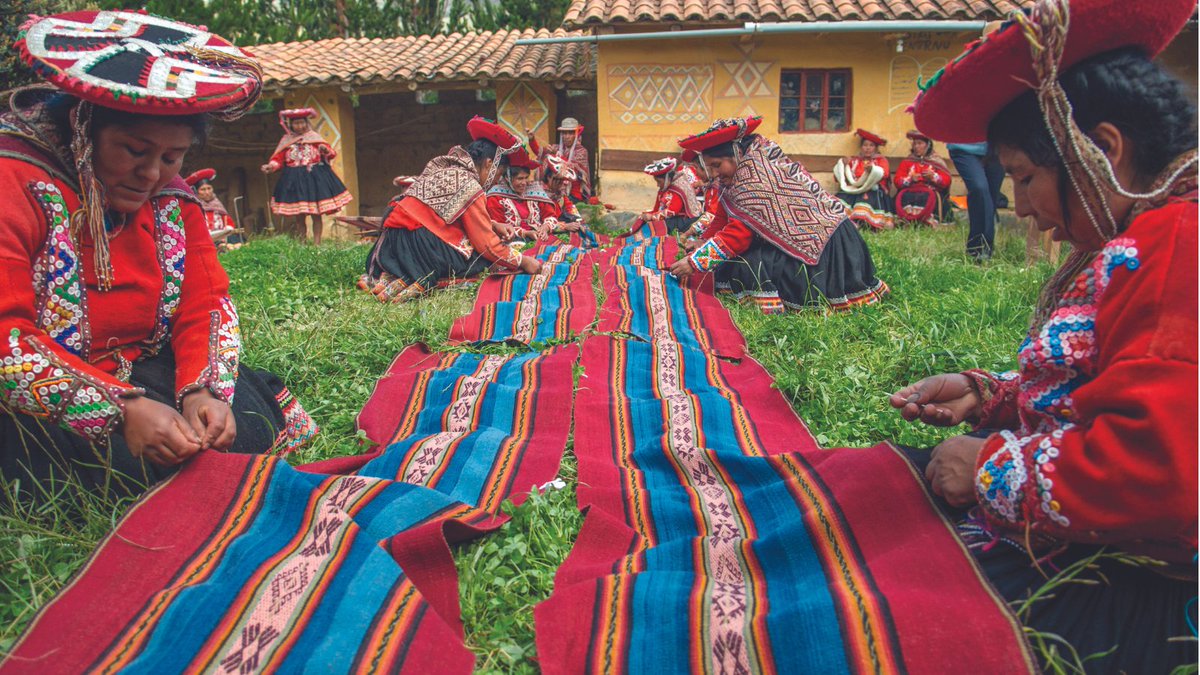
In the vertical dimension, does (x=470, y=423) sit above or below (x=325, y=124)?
below

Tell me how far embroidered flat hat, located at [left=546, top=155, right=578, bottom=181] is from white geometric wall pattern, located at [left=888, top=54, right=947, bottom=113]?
4.43 m

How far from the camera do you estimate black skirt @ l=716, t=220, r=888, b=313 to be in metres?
4.55

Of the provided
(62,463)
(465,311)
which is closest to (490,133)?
(465,311)

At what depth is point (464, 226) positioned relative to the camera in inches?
222

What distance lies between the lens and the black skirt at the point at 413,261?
5.45 meters

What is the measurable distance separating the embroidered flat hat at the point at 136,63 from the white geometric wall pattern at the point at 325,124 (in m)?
10.4

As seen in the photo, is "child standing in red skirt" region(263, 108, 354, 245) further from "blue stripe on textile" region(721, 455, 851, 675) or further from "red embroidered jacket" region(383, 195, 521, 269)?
"blue stripe on textile" region(721, 455, 851, 675)

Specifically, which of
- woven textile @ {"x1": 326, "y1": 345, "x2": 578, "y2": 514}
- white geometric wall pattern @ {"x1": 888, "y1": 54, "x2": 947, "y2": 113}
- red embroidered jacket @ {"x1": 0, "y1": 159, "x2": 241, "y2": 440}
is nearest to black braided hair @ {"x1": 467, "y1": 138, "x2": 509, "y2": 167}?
woven textile @ {"x1": 326, "y1": 345, "x2": 578, "y2": 514}

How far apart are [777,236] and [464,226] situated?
7.64 ft

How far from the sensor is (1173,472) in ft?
3.67

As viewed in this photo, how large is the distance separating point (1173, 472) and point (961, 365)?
2330 millimetres

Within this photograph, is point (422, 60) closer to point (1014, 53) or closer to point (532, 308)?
point (532, 308)

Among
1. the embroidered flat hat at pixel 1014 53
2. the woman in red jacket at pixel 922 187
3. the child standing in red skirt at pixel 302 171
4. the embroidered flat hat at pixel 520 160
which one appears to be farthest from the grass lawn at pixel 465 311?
the child standing in red skirt at pixel 302 171

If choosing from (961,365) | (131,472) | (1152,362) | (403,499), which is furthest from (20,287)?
(961,365)
